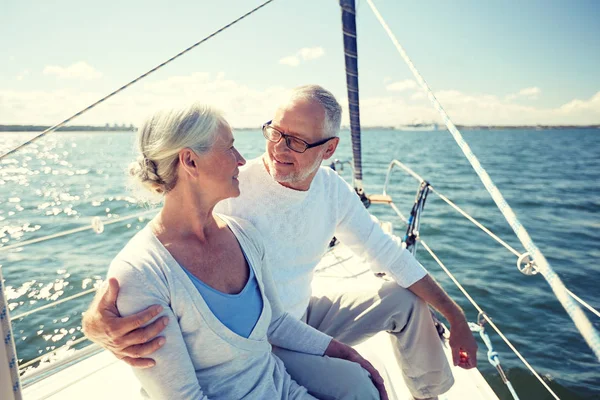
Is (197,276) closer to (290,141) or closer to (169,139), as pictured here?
(169,139)

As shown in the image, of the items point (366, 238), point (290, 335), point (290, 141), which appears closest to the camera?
point (290, 335)

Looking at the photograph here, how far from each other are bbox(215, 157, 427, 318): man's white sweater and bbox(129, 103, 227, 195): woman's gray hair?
0.43 meters

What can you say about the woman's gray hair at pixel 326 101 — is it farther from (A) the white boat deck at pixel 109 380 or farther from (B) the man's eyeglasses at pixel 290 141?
(A) the white boat deck at pixel 109 380

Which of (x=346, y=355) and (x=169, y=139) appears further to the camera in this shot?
(x=346, y=355)

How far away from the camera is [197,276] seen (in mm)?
1078

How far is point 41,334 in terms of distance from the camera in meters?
3.78

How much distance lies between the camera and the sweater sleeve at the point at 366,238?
1.61 metres

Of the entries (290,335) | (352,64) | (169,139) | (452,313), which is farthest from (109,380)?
(352,64)

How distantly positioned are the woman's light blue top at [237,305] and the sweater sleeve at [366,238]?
589 millimetres

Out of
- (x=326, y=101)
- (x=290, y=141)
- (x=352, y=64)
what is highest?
(x=352, y=64)

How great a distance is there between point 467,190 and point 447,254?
6514mm

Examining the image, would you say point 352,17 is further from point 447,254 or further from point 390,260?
point 447,254

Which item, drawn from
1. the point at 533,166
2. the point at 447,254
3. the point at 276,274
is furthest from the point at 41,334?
the point at 533,166

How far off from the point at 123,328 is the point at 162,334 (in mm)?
93
